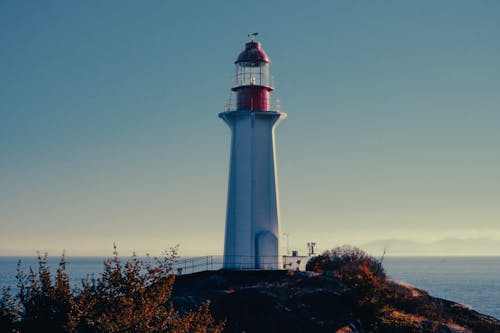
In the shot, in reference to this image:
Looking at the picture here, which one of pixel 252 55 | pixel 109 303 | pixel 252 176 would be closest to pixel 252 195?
pixel 252 176

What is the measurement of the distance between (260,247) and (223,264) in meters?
2.98

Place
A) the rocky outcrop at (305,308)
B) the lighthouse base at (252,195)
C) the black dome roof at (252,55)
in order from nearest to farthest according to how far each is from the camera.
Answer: the rocky outcrop at (305,308) → the lighthouse base at (252,195) → the black dome roof at (252,55)

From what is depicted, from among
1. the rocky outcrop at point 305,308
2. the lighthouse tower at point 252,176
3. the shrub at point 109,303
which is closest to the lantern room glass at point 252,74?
the lighthouse tower at point 252,176

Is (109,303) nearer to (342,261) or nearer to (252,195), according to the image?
(252,195)

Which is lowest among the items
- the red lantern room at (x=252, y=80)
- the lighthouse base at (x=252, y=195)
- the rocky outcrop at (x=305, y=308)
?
the rocky outcrop at (x=305, y=308)

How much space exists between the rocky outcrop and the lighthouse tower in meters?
2.72

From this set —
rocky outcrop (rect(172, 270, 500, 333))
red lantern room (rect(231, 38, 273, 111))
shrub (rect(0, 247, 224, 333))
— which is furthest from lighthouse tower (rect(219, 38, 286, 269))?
shrub (rect(0, 247, 224, 333))

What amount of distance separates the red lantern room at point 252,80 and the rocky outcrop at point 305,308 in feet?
37.1

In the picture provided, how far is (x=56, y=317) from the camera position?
22797 millimetres

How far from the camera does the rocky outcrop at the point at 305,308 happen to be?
32219mm

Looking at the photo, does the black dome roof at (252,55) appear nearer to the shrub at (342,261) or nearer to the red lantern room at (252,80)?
the red lantern room at (252,80)

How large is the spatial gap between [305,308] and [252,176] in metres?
12.1

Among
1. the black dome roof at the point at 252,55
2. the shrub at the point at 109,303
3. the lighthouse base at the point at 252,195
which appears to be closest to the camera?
the shrub at the point at 109,303

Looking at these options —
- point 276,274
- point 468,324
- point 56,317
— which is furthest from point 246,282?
point 56,317
